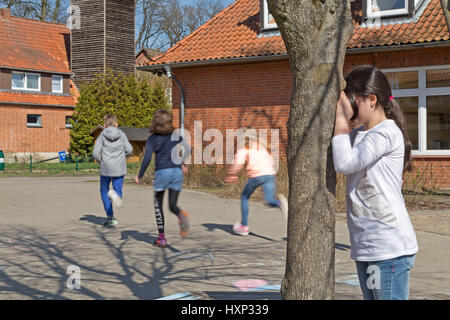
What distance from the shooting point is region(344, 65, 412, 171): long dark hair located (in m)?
2.87

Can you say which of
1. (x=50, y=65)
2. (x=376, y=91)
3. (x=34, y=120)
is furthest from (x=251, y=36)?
(x=50, y=65)

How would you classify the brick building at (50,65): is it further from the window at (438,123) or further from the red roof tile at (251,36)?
the window at (438,123)

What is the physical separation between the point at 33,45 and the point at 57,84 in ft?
10.8

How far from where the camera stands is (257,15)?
19781 mm

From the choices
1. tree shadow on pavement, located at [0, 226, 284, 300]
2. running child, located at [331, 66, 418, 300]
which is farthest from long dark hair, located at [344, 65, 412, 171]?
tree shadow on pavement, located at [0, 226, 284, 300]

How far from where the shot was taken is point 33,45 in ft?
142

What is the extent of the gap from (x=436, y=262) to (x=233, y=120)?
470 inches

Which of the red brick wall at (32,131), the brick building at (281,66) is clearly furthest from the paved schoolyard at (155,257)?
the red brick wall at (32,131)

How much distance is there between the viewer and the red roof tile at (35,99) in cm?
3944

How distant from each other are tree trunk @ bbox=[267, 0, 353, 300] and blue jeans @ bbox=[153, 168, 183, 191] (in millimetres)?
4506

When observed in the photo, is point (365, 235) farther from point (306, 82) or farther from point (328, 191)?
point (306, 82)

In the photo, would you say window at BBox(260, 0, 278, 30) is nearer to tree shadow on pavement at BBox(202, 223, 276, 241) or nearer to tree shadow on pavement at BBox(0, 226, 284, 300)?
tree shadow on pavement at BBox(202, 223, 276, 241)

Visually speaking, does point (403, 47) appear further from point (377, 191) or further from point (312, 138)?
point (377, 191)

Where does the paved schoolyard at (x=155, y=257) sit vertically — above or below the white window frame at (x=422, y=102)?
below
